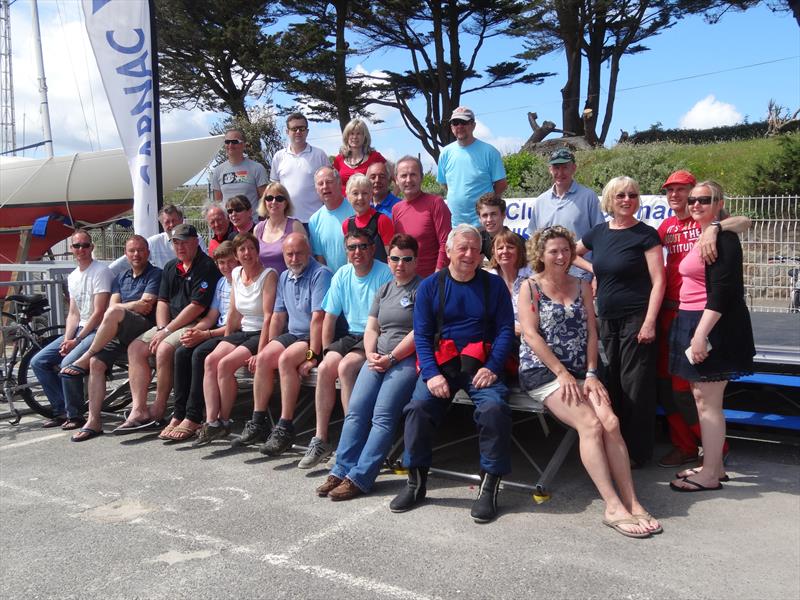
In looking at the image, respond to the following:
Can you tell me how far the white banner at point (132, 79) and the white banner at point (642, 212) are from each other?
158 inches

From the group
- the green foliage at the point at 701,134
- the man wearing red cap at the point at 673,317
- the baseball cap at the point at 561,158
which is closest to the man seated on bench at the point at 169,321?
the baseball cap at the point at 561,158

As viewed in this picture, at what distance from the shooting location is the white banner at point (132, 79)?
738 cm

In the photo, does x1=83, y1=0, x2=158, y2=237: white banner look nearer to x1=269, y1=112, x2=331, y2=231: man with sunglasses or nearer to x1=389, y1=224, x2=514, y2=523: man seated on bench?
x1=269, y1=112, x2=331, y2=231: man with sunglasses

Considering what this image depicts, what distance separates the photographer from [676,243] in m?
4.41

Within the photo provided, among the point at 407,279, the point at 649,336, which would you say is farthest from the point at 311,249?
the point at 649,336

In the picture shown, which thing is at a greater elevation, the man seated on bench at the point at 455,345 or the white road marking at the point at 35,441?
the man seated on bench at the point at 455,345

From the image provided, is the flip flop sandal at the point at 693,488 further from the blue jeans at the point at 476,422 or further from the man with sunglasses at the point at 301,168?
the man with sunglasses at the point at 301,168

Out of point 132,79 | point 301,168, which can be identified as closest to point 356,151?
point 301,168

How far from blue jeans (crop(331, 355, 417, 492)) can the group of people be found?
0.01 metres

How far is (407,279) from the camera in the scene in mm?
4594

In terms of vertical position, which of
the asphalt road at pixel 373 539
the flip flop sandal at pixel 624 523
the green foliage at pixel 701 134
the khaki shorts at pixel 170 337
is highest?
the green foliage at pixel 701 134

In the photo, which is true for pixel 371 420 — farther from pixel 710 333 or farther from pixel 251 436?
pixel 710 333

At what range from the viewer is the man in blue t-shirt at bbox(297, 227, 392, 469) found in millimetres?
4777

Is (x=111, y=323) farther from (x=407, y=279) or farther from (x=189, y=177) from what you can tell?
(x=189, y=177)
